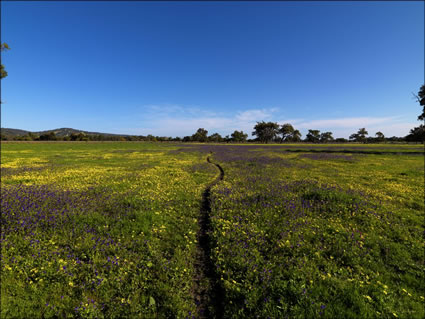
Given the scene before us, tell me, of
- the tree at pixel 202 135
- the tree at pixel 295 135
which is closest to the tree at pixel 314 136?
the tree at pixel 295 135

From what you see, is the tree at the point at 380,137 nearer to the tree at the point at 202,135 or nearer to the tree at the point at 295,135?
the tree at the point at 295,135

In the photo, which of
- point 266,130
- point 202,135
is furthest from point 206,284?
point 202,135

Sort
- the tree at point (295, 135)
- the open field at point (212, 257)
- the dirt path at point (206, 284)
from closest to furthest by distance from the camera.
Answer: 1. the open field at point (212, 257)
2. the dirt path at point (206, 284)
3. the tree at point (295, 135)

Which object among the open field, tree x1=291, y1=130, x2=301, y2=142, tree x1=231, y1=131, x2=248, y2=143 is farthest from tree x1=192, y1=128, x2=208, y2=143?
the open field

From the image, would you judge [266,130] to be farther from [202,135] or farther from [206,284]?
[206,284]

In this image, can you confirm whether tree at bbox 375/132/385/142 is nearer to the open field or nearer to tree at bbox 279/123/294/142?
tree at bbox 279/123/294/142

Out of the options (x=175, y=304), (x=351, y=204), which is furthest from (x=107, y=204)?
(x=351, y=204)

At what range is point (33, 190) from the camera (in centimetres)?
1227

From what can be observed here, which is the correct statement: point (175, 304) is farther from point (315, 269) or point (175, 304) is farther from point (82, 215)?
point (82, 215)

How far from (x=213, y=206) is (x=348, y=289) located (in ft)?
21.8

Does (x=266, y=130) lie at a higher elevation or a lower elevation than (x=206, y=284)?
higher

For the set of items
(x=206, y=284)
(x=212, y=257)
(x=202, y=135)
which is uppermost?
(x=202, y=135)

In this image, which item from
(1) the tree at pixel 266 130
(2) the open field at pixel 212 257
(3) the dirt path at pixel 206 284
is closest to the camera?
(2) the open field at pixel 212 257

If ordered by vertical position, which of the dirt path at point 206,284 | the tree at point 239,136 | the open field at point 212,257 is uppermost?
the tree at point 239,136
